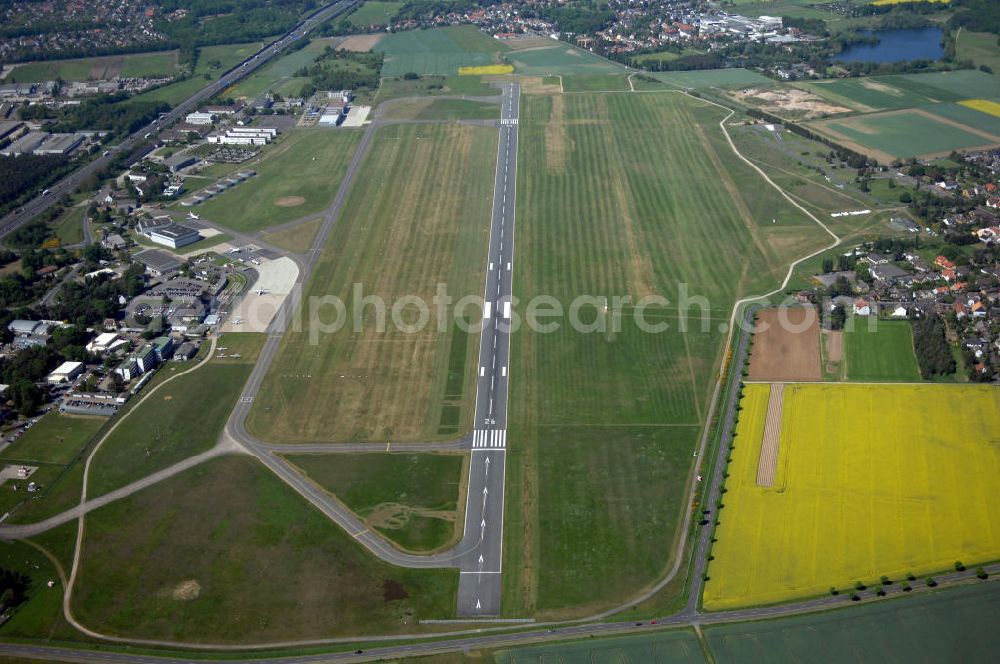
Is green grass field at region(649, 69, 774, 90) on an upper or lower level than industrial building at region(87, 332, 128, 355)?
upper

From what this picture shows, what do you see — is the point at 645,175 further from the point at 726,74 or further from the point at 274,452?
the point at 274,452

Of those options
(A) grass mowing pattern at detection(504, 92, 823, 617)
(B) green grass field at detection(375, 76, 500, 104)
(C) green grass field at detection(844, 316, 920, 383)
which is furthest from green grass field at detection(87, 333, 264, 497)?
(B) green grass field at detection(375, 76, 500, 104)

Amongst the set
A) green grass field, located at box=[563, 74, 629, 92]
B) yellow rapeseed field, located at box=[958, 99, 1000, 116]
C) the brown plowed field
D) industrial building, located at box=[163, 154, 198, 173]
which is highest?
green grass field, located at box=[563, 74, 629, 92]

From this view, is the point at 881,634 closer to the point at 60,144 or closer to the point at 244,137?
the point at 244,137

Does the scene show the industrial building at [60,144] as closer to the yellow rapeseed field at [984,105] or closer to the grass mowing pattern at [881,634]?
the grass mowing pattern at [881,634]

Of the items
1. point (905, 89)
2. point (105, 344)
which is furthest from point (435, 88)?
point (105, 344)

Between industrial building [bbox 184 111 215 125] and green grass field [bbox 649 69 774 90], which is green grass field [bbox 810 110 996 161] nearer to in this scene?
green grass field [bbox 649 69 774 90]
